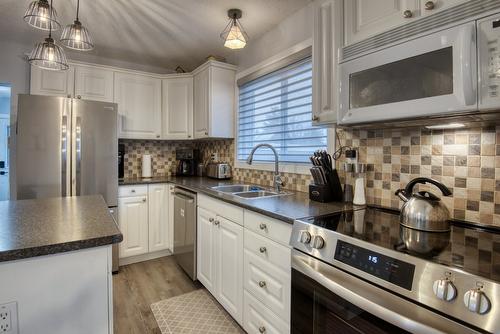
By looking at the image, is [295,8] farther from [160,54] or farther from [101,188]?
[101,188]

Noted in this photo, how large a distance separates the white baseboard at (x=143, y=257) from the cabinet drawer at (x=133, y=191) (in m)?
0.69

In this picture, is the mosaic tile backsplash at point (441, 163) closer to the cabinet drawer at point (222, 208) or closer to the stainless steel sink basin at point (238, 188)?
the cabinet drawer at point (222, 208)

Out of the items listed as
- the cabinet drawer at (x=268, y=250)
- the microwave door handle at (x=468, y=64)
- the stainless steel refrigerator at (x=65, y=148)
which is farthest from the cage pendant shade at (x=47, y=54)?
the microwave door handle at (x=468, y=64)

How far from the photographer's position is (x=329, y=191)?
173 cm

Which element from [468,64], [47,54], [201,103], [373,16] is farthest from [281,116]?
[47,54]

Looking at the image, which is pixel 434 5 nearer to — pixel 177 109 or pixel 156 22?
pixel 156 22

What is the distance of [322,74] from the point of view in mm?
1602

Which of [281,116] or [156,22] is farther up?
[156,22]

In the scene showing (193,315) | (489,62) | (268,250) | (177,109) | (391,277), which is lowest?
(193,315)

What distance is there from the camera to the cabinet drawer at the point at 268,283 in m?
1.34

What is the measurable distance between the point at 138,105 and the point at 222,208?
1961 millimetres

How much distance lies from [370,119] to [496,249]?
66cm

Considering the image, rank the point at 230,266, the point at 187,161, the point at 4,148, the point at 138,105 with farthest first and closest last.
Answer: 1. the point at 4,148
2. the point at 187,161
3. the point at 138,105
4. the point at 230,266

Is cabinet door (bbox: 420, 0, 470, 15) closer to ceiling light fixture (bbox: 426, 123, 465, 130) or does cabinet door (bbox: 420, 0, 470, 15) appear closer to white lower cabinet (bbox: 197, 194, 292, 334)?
ceiling light fixture (bbox: 426, 123, 465, 130)
